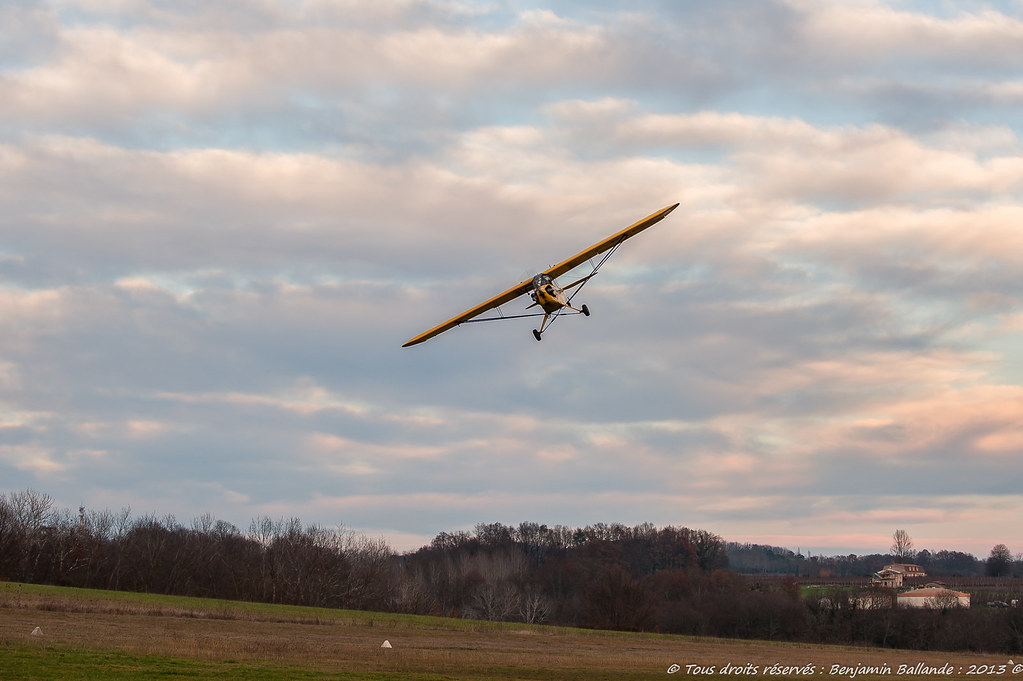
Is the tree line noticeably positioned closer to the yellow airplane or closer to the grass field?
the grass field

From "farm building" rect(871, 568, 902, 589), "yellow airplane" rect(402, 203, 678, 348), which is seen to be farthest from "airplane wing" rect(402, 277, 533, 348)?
"farm building" rect(871, 568, 902, 589)

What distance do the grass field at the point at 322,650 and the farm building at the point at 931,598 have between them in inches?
2055

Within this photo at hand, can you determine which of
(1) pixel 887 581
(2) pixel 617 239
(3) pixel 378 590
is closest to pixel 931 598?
(1) pixel 887 581

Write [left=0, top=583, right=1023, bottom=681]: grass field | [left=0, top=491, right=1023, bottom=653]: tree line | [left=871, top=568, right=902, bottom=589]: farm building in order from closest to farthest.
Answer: [left=0, top=583, right=1023, bottom=681]: grass field → [left=0, top=491, right=1023, bottom=653]: tree line → [left=871, top=568, right=902, bottom=589]: farm building

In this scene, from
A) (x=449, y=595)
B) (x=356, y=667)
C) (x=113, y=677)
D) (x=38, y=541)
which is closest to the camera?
A: (x=113, y=677)

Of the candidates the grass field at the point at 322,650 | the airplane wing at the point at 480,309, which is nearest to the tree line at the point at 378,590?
the grass field at the point at 322,650

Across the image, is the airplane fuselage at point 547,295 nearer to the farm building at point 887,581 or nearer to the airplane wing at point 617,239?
the airplane wing at point 617,239

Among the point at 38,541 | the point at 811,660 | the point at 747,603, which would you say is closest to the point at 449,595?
the point at 747,603

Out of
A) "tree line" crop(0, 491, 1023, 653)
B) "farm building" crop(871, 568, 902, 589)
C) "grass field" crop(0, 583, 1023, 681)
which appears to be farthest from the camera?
"farm building" crop(871, 568, 902, 589)

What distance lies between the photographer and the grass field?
33250mm

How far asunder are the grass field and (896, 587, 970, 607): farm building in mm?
52198

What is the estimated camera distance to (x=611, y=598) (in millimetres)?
112562

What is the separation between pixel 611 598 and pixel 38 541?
6486 cm

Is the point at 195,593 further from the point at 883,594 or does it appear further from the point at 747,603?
the point at 883,594
